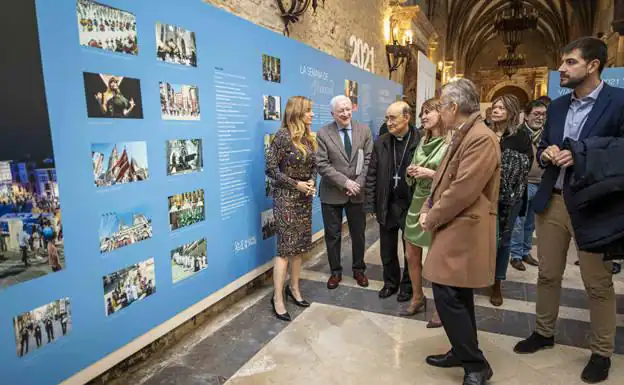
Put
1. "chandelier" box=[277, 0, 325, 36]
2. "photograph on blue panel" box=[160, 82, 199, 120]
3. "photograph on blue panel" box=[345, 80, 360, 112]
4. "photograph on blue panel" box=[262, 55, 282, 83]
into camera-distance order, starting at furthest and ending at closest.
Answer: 1. "photograph on blue panel" box=[345, 80, 360, 112]
2. "chandelier" box=[277, 0, 325, 36]
3. "photograph on blue panel" box=[262, 55, 282, 83]
4. "photograph on blue panel" box=[160, 82, 199, 120]

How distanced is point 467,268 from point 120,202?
1.80 meters

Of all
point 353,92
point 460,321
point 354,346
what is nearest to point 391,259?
point 354,346

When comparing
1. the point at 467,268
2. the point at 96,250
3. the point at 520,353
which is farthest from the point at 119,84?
the point at 520,353

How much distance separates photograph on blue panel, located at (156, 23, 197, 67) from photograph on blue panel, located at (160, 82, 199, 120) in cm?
15

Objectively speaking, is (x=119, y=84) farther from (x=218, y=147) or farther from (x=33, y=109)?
(x=218, y=147)

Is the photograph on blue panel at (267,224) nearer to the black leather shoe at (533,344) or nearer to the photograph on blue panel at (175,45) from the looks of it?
the photograph on blue panel at (175,45)

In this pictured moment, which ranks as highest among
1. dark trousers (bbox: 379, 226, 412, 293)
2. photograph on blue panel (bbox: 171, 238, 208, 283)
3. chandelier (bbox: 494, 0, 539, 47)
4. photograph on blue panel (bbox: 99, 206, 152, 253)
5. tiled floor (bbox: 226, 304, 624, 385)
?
chandelier (bbox: 494, 0, 539, 47)

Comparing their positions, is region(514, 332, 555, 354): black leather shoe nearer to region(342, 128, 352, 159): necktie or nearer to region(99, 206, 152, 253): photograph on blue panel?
region(342, 128, 352, 159): necktie

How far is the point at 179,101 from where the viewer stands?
8.10 feet

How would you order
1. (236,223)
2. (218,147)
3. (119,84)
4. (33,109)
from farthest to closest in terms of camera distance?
(236,223) → (218,147) → (119,84) → (33,109)

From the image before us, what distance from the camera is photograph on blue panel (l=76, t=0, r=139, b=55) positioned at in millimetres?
1868

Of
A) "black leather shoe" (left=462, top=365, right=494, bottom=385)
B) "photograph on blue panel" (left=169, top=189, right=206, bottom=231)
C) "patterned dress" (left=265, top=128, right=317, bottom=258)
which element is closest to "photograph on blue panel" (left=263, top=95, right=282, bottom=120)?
"patterned dress" (left=265, top=128, right=317, bottom=258)

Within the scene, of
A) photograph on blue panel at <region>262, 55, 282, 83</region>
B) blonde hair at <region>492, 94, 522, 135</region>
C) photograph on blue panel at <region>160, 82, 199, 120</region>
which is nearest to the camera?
photograph on blue panel at <region>160, 82, 199, 120</region>

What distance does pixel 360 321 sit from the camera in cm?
294
